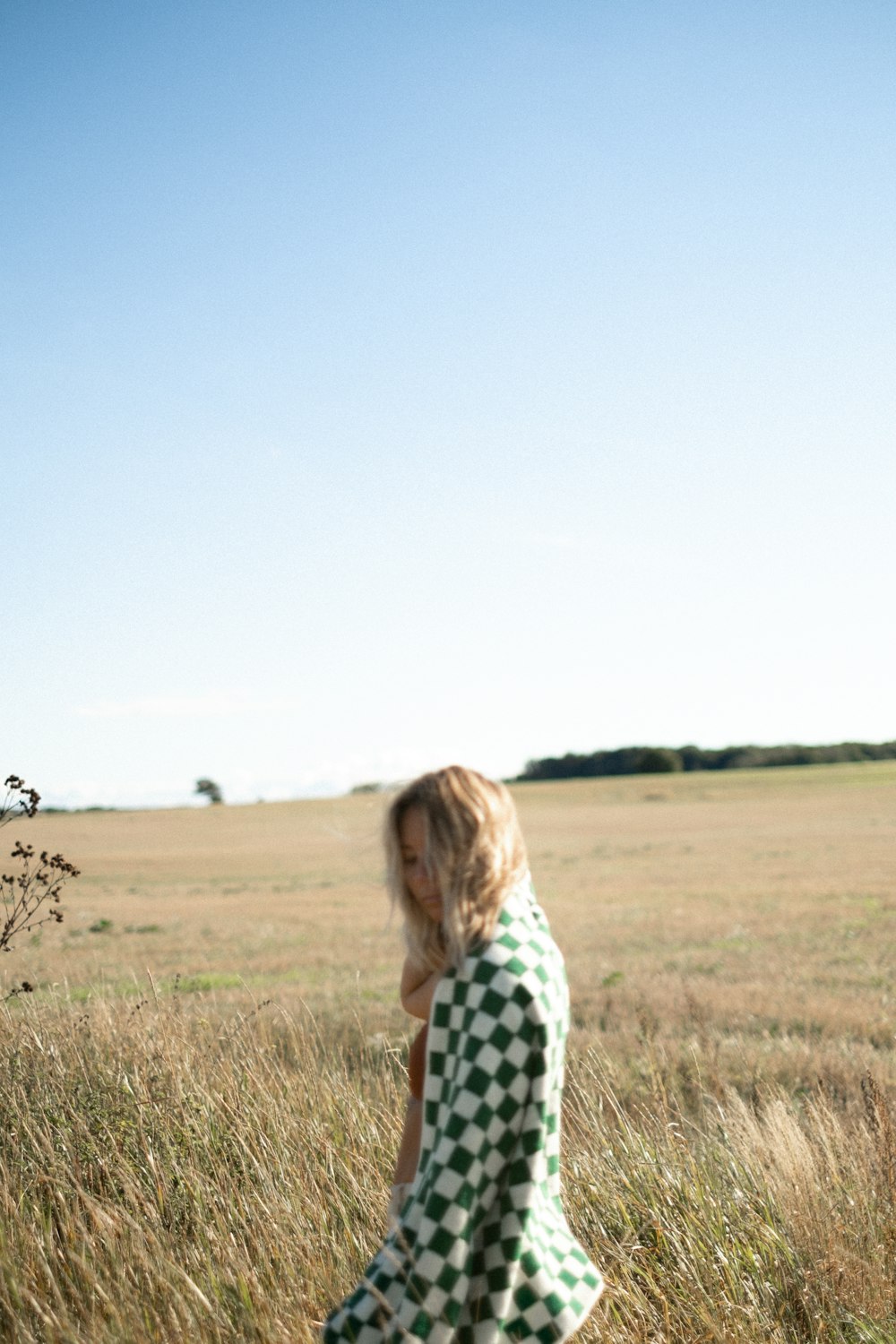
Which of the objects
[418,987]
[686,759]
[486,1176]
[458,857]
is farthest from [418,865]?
[686,759]

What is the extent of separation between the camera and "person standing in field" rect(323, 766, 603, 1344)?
2094mm

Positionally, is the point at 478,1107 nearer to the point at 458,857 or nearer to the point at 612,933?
the point at 458,857

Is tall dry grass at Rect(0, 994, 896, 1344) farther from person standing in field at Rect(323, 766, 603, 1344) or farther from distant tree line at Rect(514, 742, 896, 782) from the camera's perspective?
distant tree line at Rect(514, 742, 896, 782)

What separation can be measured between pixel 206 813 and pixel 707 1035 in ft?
223

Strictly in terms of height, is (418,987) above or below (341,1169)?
above

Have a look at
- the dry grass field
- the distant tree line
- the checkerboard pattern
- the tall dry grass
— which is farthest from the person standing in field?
the distant tree line

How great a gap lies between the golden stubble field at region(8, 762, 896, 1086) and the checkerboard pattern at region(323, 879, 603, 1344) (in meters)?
0.40

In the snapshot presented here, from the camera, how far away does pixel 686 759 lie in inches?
4077

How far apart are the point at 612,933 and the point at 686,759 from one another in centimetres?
8745

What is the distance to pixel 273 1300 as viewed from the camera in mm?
3287

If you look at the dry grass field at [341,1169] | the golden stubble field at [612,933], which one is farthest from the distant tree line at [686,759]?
the dry grass field at [341,1169]

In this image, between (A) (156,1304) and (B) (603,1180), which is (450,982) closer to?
(A) (156,1304)

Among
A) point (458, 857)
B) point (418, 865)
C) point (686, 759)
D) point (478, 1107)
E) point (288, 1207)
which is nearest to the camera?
point (478, 1107)

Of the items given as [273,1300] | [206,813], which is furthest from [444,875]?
[206,813]
